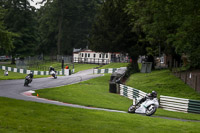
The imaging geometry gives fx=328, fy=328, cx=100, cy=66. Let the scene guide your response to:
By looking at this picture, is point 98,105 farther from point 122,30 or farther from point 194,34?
point 122,30

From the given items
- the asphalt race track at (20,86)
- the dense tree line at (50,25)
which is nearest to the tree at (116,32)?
the asphalt race track at (20,86)

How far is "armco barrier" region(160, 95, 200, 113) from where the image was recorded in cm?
2198

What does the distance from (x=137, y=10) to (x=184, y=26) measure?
15388 mm

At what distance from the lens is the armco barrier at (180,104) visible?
2198cm

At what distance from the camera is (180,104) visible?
Result: 22.8 meters

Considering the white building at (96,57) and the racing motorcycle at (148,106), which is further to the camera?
the white building at (96,57)

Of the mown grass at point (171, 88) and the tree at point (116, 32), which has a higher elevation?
the tree at point (116, 32)

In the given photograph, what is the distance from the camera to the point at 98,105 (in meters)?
23.0

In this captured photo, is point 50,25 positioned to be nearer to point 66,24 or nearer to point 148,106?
point 66,24

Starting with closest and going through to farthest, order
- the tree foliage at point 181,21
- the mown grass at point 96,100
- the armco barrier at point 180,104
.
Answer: the mown grass at point 96,100
the armco barrier at point 180,104
the tree foliage at point 181,21

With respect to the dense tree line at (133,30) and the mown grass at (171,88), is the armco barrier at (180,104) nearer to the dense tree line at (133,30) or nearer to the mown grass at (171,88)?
the mown grass at (171,88)

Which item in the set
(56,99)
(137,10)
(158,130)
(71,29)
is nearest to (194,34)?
(56,99)

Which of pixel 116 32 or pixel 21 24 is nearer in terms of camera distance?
pixel 116 32

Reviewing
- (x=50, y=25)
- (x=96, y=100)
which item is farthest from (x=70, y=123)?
(x=50, y=25)
